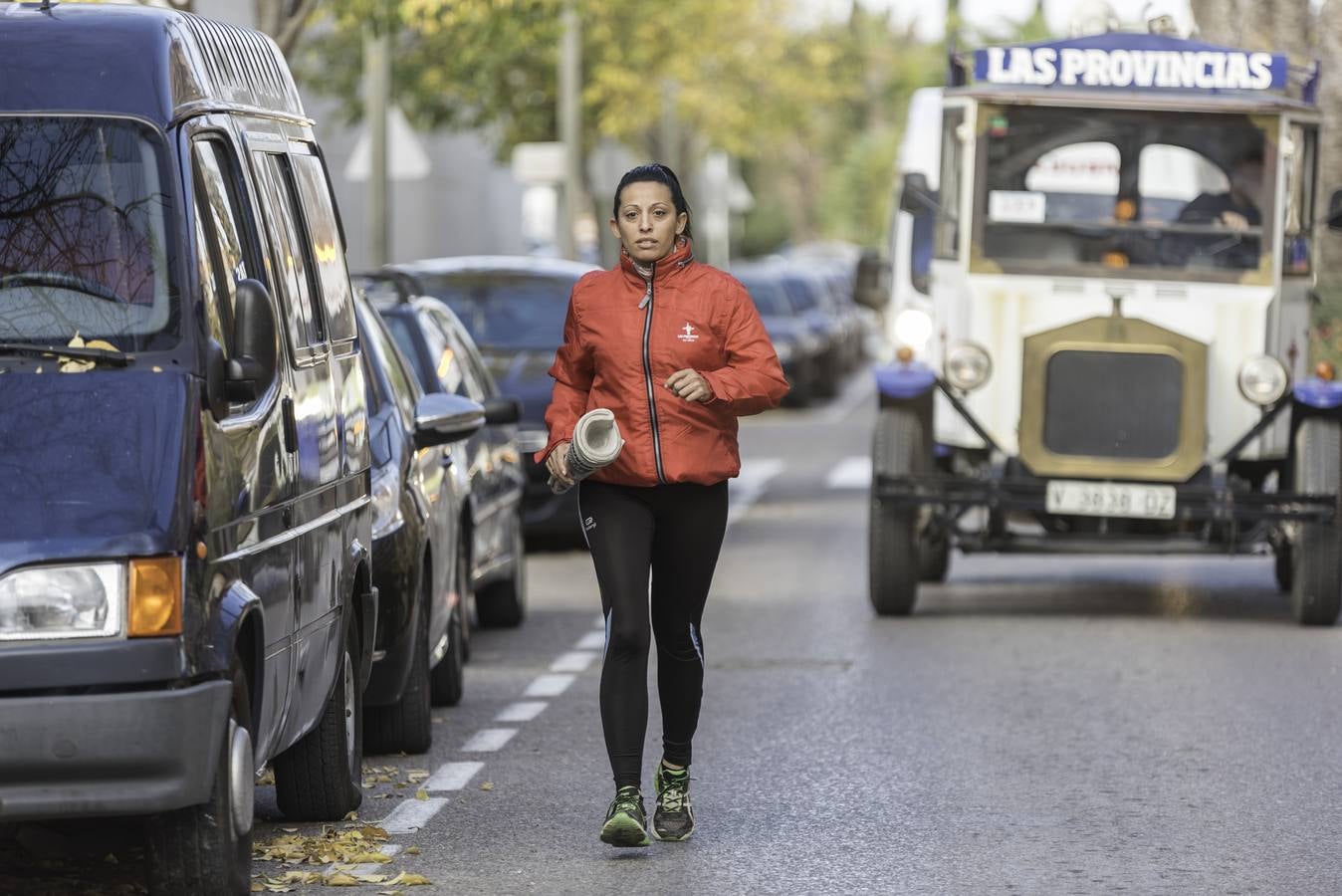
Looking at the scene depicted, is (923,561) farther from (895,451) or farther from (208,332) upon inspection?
(208,332)

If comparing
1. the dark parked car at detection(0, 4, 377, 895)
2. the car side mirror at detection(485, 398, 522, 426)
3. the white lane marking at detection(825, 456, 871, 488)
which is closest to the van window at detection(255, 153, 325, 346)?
the dark parked car at detection(0, 4, 377, 895)

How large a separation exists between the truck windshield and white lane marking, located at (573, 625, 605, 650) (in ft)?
9.67

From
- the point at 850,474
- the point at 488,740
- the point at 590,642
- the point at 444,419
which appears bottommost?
the point at 850,474

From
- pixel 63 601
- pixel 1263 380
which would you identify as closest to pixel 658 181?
pixel 63 601

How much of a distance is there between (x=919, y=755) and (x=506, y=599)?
4.51 m

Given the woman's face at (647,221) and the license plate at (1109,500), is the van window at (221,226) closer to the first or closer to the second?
the woman's face at (647,221)

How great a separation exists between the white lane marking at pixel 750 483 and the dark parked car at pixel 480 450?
246 inches

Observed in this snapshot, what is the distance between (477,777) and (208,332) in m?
3.15

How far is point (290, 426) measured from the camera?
740cm

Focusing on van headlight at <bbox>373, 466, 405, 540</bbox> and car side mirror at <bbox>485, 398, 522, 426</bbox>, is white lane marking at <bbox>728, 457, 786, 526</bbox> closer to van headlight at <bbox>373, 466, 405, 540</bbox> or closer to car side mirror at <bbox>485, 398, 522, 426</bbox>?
car side mirror at <bbox>485, 398, 522, 426</bbox>

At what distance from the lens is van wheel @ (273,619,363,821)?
326 inches

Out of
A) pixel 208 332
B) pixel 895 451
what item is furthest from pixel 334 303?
pixel 895 451

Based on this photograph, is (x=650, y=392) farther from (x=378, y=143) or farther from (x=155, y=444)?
(x=378, y=143)

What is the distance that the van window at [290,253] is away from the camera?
7727 mm
